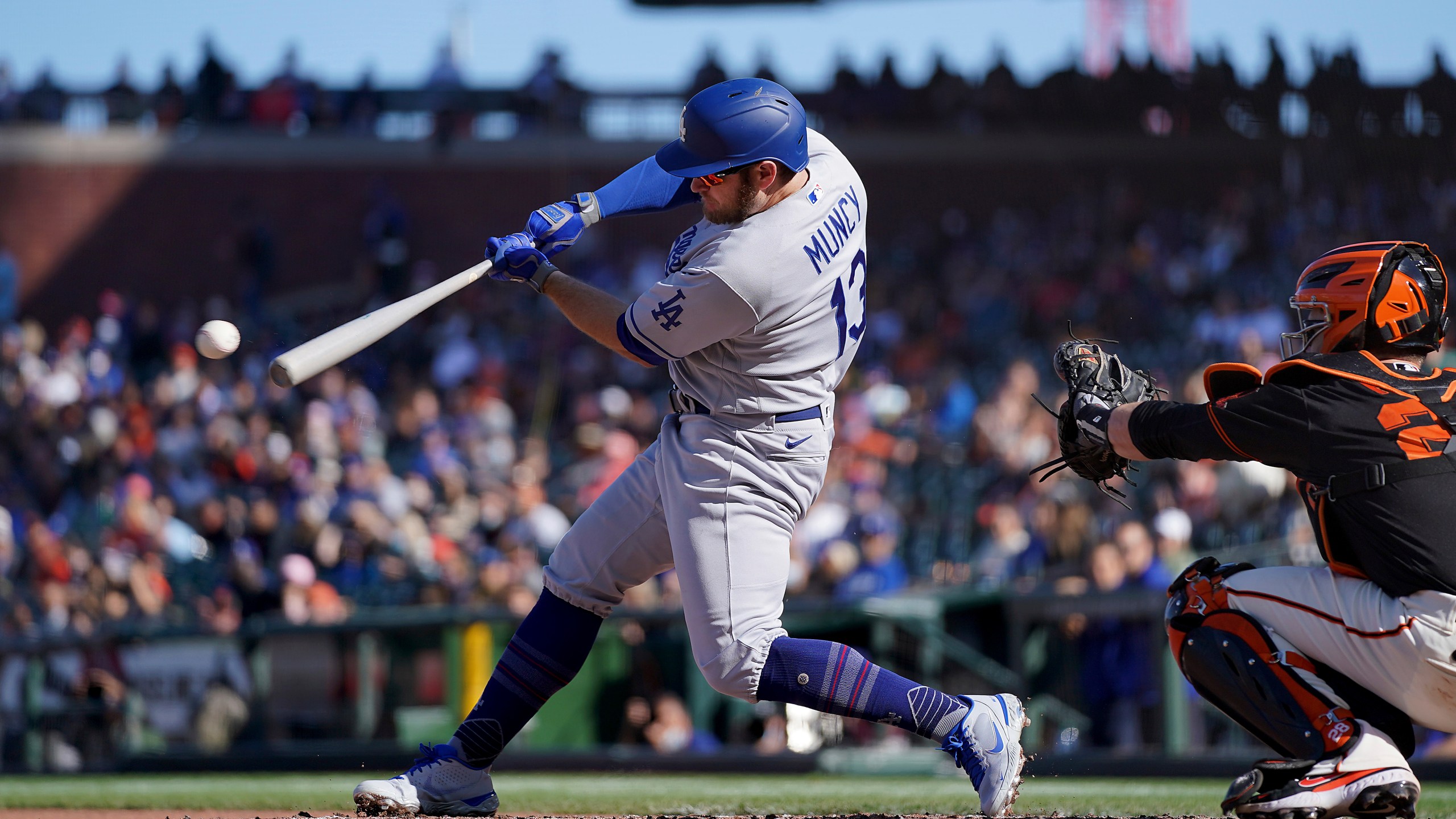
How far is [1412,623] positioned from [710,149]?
178 cm

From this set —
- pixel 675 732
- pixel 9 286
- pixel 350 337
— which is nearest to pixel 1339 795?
pixel 350 337

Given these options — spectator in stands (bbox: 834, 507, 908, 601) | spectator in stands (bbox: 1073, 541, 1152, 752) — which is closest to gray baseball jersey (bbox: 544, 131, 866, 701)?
spectator in stands (bbox: 1073, 541, 1152, 752)

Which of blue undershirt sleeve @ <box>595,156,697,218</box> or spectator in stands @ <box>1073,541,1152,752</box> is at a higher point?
blue undershirt sleeve @ <box>595,156,697,218</box>

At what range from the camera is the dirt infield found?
140 inches

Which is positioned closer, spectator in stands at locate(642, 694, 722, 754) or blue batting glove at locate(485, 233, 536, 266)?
blue batting glove at locate(485, 233, 536, 266)

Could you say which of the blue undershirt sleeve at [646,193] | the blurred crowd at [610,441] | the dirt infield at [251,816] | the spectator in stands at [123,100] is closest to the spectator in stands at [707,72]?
the blurred crowd at [610,441]

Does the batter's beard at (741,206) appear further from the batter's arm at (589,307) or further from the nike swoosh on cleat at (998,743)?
the nike swoosh on cleat at (998,743)

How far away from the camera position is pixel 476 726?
3562 mm

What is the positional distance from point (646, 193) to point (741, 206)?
1.48 ft

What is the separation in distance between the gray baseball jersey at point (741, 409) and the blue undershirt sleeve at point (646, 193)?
9.7 inches

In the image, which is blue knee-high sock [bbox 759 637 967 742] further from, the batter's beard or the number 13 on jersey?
the batter's beard

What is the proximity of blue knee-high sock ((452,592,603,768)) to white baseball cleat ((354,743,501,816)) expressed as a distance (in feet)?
0.12

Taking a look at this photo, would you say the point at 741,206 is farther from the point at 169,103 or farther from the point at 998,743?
the point at 169,103

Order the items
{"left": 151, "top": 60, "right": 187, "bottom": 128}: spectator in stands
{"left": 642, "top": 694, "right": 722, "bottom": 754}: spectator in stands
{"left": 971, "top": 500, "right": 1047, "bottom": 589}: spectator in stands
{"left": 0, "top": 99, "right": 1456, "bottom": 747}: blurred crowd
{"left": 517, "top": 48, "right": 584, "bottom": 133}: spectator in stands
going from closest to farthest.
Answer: {"left": 642, "top": 694, "right": 722, "bottom": 754}: spectator in stands
{"left": 971, "top": 500, "right": 1047, "bottom": 589}: spectator in stands
{"left": 0, "top": 99, "right": 1456, "bottom": 747}: blurred crowd
{"left": 517, "top": 48, "right": 584, "bottom": 133}: spectator in stands
{"left": 151, "top": 60, "right": 187, "bottom": 128}: spectator in stands
